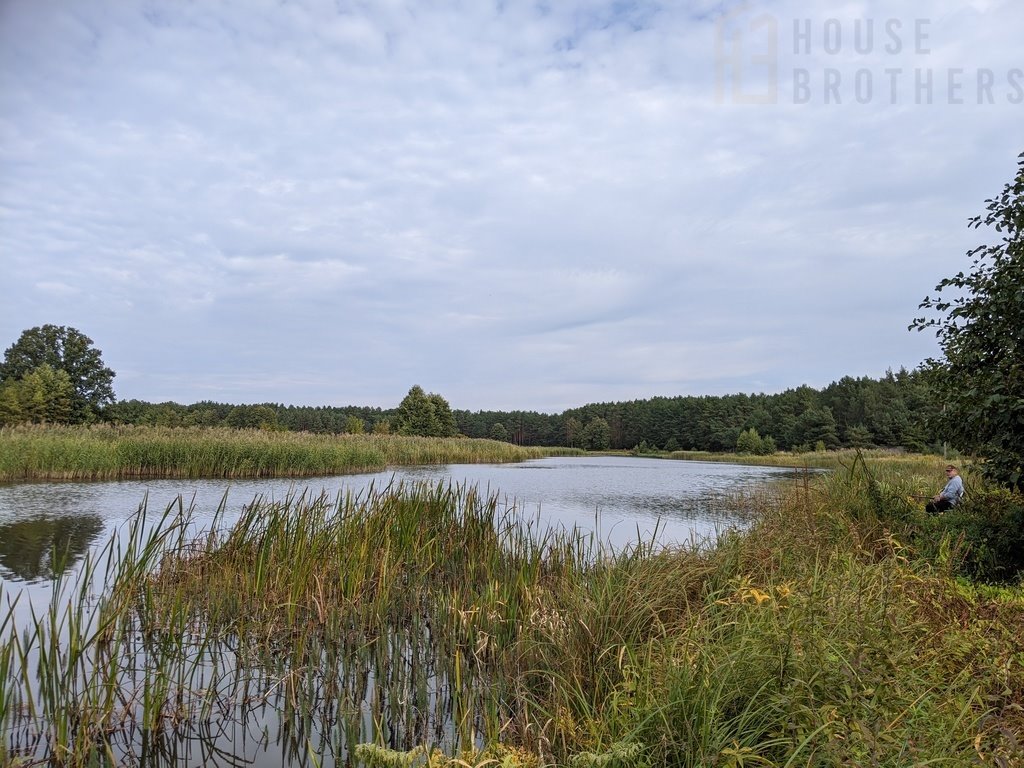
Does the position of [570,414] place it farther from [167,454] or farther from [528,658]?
[528,658]

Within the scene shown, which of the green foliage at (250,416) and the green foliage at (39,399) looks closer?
the green foliage at (39,399)

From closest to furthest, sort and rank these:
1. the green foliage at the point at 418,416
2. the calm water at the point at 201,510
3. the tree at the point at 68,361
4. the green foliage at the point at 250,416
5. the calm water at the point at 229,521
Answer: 1. the calm water at the point at 229,521
2. the calm water at the point at 201,510
3. the tree at the point at 68,361
4. the green foliage at the point at 418,416
5. the green foliage at the point at 250,416

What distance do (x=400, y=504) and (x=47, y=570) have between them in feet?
15.9

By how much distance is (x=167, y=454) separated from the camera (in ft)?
66.4

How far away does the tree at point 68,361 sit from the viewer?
53656 mm

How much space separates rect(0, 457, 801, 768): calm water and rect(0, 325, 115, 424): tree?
47.5 meters

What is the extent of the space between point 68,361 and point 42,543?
58.8 meters

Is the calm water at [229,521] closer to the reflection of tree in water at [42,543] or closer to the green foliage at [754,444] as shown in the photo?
the reflection of tree in water at [42,543]

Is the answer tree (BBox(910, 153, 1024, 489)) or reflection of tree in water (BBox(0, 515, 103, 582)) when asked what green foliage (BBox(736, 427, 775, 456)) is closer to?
tree (BBox(910, 153, 1024, 489))

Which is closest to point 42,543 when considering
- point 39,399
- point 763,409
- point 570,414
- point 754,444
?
point 39,399

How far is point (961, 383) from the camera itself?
7219 millimetres

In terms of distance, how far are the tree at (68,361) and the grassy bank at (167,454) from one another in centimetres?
3771

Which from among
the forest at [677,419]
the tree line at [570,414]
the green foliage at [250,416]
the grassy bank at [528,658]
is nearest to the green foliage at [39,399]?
the tree line at [570,414]

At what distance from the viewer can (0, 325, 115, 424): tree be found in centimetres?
5366
